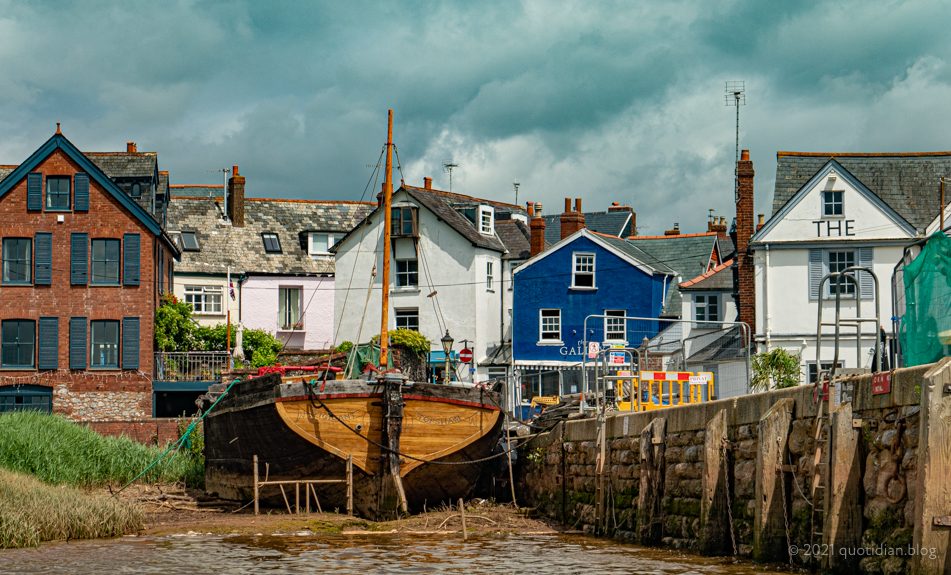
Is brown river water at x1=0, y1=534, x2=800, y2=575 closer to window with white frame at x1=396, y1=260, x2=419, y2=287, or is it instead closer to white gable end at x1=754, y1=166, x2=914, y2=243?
white gable end at x1=754, y1=166, x2=914, y2=243

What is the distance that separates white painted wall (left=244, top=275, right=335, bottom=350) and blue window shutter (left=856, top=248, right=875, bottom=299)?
22.3 metres

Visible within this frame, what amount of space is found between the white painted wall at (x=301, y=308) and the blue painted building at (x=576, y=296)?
9.08 m

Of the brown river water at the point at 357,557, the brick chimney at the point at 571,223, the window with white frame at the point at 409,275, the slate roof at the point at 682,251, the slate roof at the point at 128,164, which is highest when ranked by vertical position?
the slate roof at the point at 128,164

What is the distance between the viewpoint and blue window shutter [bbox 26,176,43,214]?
36.0 meters

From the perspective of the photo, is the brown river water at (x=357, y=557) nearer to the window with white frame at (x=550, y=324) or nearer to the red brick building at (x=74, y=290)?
the red brick building at (x=74, y=290)

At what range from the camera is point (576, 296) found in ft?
135

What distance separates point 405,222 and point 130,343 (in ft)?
42.2

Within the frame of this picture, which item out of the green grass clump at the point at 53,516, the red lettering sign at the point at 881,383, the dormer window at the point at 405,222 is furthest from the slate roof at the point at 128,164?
the red lettering sign at the point at 881,383

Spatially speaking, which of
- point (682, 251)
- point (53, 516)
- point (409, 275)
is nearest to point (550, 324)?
point (409, 275)

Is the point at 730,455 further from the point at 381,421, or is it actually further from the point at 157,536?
the point at 157,536

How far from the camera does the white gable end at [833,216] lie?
103 feet

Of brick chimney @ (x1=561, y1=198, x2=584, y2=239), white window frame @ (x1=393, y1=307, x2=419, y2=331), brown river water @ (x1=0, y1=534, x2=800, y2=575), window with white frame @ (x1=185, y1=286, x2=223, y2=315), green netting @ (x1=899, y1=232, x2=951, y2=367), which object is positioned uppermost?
brick chimney @ (x1=561, y1=198, x2=584, y2=239)

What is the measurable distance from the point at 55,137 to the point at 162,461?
15280 mm

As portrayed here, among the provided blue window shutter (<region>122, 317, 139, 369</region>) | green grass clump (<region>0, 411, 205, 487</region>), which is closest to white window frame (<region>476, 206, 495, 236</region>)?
blue window shutter (<region>122, 317, 139, 369</region>)
